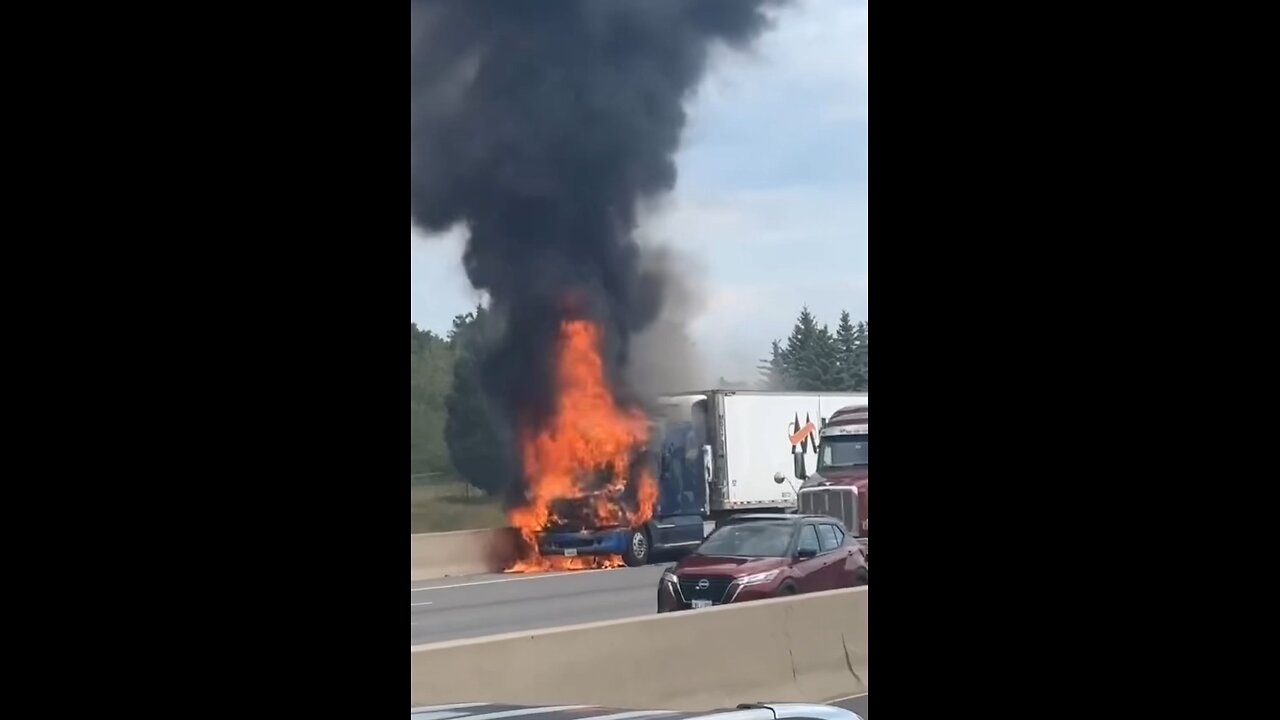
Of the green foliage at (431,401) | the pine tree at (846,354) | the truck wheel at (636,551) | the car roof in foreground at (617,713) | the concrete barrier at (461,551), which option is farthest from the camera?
the pine tree at (846,354)

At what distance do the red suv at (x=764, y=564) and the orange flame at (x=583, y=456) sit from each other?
10.6 meters

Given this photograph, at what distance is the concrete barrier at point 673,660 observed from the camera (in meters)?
8.91

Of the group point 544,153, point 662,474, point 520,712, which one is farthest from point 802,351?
point 520,712

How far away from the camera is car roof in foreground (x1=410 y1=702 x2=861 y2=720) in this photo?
17.0 ft

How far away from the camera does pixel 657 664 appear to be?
32.3 feet

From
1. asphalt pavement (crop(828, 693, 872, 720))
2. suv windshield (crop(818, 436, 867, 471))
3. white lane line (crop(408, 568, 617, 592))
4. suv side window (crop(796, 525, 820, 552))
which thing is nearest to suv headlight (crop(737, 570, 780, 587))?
suv side window (crop(796, 525, 820, 552))

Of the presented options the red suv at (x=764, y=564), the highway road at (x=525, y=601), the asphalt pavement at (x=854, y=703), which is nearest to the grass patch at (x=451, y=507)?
the highway road at (x=525, y=601)

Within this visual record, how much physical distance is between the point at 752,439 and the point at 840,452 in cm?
325

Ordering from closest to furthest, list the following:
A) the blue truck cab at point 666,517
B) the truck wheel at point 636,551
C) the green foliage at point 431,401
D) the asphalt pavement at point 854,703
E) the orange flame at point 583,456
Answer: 1. the asphalt pavement at point 854,703
2. the truck wheel at point 636,551
3. the blue truck cab at point 666,517
4. the orange flame at point 583,456
5. the green foliage at point 431,401

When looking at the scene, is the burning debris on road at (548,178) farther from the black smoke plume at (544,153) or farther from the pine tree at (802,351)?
the pine tree at (802,351)

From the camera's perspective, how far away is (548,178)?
36500 millimetres
